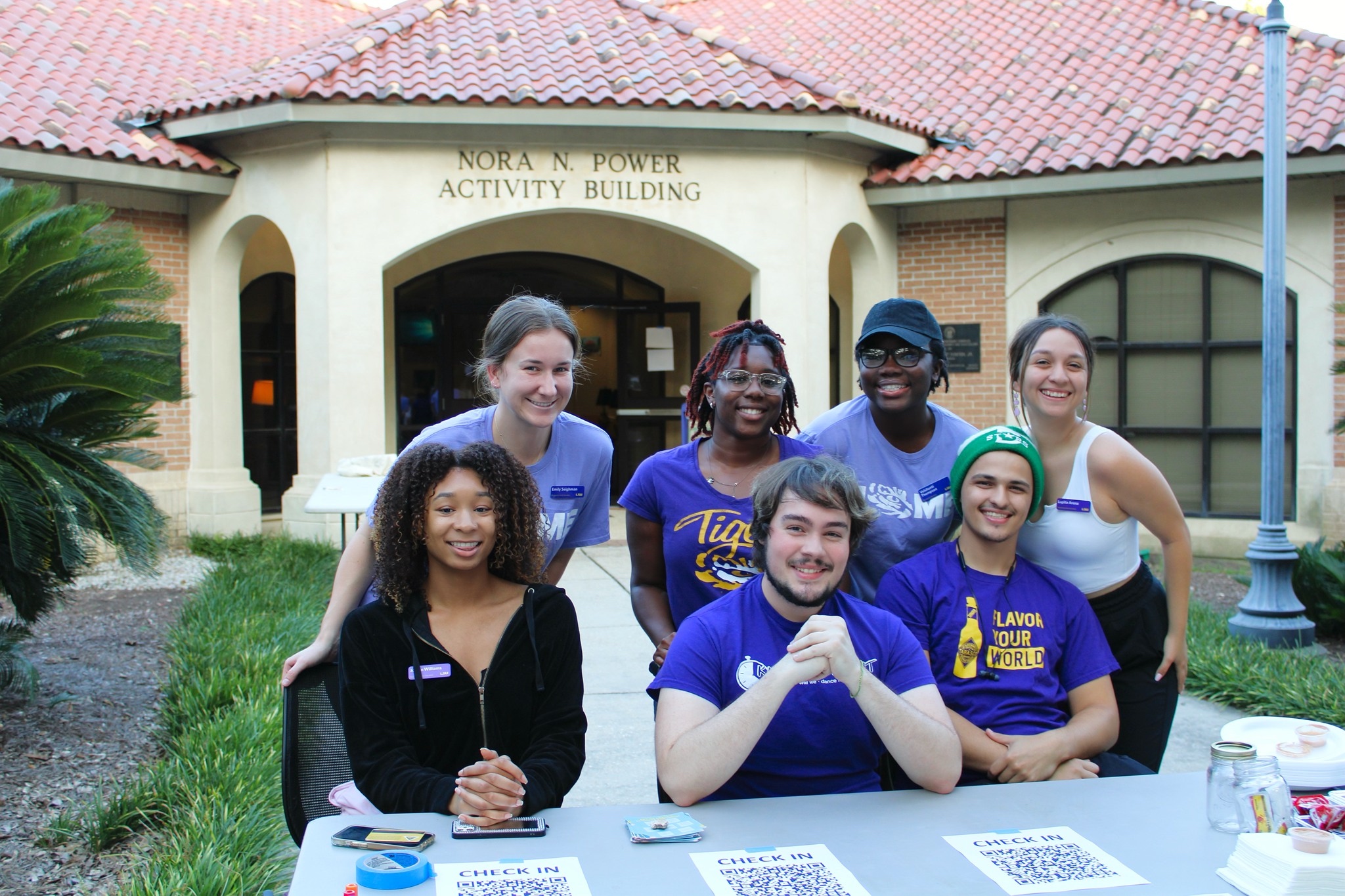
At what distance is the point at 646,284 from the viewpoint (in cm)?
1480

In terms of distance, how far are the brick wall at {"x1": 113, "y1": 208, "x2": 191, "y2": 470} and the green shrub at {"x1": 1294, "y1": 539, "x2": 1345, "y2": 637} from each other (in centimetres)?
1025

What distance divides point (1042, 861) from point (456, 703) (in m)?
1.40

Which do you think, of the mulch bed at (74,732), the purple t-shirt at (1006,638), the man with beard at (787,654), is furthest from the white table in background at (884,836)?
the mulch bed at (74,732)

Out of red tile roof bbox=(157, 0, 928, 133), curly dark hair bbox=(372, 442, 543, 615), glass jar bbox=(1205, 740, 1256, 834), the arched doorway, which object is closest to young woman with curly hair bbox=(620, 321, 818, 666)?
curly dark hair bbox=(372, 442, 543, 615)

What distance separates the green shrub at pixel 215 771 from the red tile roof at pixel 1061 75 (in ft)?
26.3

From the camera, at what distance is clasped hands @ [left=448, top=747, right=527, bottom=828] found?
2.46 meters

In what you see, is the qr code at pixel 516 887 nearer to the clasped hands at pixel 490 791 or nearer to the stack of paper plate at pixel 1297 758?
the clasped hands at pixel 490 791

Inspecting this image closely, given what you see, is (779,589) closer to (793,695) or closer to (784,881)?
(793,695)

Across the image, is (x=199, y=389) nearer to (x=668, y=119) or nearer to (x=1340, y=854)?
(x=668, y=119)

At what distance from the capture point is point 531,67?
11.5 metres

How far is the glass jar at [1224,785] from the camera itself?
2.36m

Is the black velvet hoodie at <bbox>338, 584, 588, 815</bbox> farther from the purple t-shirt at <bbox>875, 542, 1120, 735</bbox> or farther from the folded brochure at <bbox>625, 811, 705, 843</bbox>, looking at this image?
the purple t-shirt at <bbox>875, 542, 1120, 735</bbox>

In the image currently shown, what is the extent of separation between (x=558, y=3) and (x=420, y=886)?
12.8m

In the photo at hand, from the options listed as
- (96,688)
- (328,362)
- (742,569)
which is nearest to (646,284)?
(328,362)
